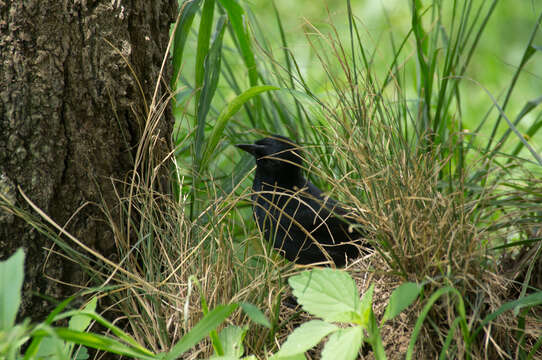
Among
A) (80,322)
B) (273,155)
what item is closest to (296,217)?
(273,155)

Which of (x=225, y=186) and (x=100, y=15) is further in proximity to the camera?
(x=225, y=186)

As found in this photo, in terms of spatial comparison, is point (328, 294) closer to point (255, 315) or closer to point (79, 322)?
point (255, 315)

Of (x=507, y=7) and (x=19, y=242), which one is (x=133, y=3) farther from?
(x=507, y=7)

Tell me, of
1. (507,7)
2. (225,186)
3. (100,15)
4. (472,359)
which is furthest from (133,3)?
(507,7)

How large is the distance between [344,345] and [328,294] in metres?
0.14

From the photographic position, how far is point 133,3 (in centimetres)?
167

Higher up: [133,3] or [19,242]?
[133,3]

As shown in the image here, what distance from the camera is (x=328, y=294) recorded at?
1270 mm

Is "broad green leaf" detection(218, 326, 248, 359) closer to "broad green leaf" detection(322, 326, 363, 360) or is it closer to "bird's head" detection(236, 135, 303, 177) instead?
"broad green leaf" detection(322, 326, 363, 360)

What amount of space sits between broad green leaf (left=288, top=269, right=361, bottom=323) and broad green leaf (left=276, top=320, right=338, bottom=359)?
2 centimetres

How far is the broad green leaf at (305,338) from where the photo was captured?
116cm

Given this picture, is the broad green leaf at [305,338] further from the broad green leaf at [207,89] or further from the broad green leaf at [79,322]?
the broad green leaf at [207,89]

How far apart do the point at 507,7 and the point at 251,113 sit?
332cm

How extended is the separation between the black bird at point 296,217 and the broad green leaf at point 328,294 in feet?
1.99
